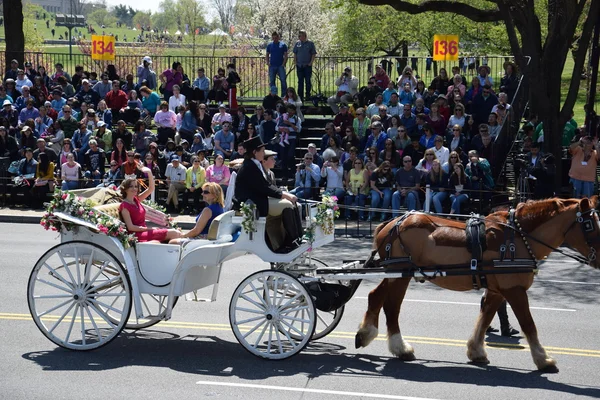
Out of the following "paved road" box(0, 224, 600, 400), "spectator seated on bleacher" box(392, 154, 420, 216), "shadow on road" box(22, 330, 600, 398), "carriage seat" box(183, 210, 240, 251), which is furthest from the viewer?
"spectator seated on bleacher" box(392, 154, 420, 216)

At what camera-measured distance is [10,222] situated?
71.0ft

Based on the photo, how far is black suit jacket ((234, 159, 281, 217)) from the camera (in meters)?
10.0

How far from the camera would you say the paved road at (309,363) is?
28.6 feet

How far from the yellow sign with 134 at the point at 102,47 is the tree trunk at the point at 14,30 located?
293cm

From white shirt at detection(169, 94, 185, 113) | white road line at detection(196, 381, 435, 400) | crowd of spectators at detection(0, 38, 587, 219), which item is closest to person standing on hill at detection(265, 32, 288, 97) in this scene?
crowd of spectators at detection(0, 38, 587, 219)

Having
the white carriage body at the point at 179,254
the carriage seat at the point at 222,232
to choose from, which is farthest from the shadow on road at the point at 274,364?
the carriage seat at the point at 222,232

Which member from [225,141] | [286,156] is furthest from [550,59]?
[225,141]

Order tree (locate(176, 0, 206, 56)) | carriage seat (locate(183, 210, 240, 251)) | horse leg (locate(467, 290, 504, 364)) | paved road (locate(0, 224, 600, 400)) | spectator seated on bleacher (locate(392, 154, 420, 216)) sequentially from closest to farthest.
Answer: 1. paved road (locate(0, 224, 600, 400))
2. horse leg (locate(467, 290, 504, 364))
3. carriage seat (locate(183, 210, 240, 251))
4. spectator seated on bleacher (locate(392, 154, 420, 216))
5. tree (locate(176, 0, 206, 56))

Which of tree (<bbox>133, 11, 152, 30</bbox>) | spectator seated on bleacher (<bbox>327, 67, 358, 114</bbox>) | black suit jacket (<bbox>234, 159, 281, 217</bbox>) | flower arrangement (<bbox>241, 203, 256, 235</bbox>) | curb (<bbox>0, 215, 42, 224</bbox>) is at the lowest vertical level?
curb (<bbox>0, 215, 42, 224</bbox>)

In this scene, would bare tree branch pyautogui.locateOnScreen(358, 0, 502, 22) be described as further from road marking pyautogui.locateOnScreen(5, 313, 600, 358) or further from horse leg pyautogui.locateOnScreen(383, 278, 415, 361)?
horse leg pyautogui.locateOnScreen(383, 278, 415, 361)

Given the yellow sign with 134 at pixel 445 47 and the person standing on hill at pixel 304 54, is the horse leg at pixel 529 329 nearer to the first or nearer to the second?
the person standing on hill at pixel 304 54

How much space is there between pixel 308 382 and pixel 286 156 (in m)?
14.6

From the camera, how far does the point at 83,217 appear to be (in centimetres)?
1016

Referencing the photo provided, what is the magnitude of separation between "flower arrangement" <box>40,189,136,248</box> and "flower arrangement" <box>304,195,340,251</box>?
2067 mm
